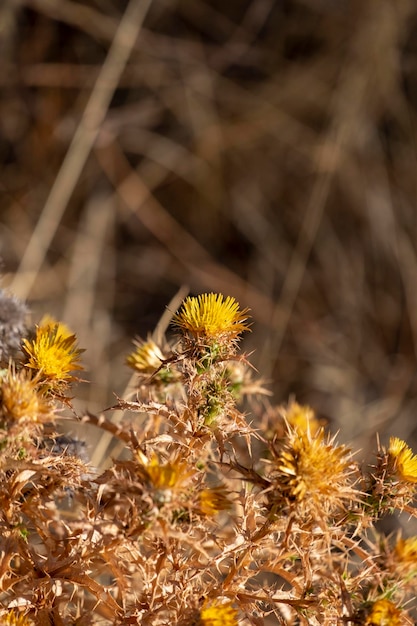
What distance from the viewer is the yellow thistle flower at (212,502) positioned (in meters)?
0.96

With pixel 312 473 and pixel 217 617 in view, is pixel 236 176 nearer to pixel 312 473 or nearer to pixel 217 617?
pixel 312 473

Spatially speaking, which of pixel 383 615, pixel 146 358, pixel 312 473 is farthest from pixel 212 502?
pixel 146 358

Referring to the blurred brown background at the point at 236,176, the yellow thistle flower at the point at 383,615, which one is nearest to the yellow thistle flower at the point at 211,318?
the yellow thistle flower at the point at 383,615

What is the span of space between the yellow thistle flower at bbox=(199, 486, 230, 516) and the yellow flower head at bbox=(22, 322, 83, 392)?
29 centimetres

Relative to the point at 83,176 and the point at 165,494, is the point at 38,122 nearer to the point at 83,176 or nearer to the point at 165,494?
the point at 83,176

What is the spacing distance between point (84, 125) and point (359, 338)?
1.56 metres

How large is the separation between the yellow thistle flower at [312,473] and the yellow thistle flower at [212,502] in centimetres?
8

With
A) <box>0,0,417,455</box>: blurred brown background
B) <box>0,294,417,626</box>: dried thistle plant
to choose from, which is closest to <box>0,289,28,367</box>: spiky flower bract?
<box>0,294,417,626</box>: dried thistle plant

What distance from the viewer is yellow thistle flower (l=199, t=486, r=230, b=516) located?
0.96 m

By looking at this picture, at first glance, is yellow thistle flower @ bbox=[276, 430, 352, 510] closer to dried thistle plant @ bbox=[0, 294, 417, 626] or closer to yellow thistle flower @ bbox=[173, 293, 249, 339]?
dried thistle plant @ bbox=[0, 294, 417, 626]

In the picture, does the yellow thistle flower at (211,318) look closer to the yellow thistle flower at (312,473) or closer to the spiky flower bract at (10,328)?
the yellow thistle flower at (312,473)

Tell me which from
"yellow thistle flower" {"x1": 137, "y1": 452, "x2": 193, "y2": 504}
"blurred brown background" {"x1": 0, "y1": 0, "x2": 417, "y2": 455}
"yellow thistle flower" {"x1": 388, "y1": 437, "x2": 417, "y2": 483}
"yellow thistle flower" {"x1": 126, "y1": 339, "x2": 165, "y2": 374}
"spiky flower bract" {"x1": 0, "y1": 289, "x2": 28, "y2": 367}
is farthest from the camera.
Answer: "blurred brown background" {"x1": 0, "y1": 0, "x2": 417, "y2": 455}

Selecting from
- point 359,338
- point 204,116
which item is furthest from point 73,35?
point 359,338

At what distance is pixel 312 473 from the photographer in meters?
0.98
